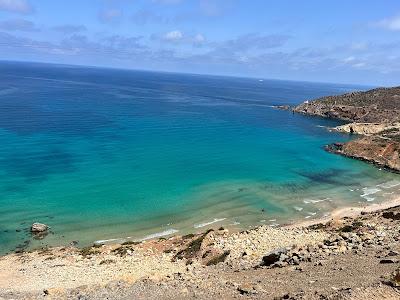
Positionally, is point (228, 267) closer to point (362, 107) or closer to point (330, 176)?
point (330, 176)

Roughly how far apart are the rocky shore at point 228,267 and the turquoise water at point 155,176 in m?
9.50

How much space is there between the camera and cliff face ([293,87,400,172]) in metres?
98.4

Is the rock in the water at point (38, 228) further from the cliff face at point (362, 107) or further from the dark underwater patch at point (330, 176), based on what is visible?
the cliff face at point (362, 107)

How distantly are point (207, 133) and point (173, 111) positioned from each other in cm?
4179

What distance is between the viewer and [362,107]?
169 m

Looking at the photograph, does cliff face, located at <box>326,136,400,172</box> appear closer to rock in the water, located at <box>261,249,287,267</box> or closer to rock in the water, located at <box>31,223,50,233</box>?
rock in the water, located at <box>261,249,287,267</box>

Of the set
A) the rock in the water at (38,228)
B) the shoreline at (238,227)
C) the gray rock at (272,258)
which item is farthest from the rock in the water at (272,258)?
the rock in the water at (38,228)

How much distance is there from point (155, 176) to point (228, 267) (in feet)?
140

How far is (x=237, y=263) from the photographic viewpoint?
110ft

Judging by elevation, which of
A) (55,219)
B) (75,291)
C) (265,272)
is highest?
(265,272)

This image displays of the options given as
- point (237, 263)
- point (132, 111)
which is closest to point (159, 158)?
point (237, 263)

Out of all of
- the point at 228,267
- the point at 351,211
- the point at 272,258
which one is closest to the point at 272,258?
the point at 272,258

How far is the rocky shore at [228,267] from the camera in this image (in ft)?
81.5

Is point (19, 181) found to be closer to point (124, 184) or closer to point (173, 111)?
point (124, 184)
